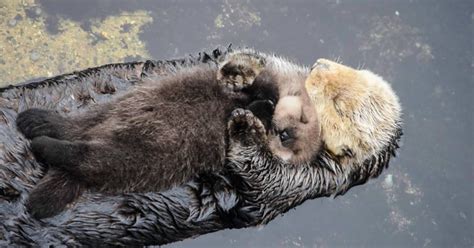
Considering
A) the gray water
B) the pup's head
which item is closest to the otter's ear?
the pup's head

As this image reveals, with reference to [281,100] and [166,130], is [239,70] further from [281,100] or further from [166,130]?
[166,130]

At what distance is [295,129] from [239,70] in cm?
35

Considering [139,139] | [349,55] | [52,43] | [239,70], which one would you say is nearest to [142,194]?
[139,139]

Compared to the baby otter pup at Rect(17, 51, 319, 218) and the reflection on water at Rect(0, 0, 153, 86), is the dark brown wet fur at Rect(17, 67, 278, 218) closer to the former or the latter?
the baby otter pup at Rect(17, 51, 319, 218)

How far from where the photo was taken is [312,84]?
3.06 m

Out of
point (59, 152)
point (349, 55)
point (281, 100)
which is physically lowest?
point (349, 55)

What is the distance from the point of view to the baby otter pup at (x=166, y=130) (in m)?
2.59

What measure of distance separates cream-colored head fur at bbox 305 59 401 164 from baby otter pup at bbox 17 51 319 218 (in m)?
0.06

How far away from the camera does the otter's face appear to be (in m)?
2.99

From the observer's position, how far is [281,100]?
3.05 m

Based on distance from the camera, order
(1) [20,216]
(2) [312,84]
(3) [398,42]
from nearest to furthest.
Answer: (1) [20,216] → (2) [312,84] → (3) [398,42]

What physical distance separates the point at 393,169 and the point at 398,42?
95 cm

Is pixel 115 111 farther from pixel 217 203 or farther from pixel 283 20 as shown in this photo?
pixel 283 20

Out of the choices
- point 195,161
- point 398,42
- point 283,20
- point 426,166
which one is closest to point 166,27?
point 283,20
